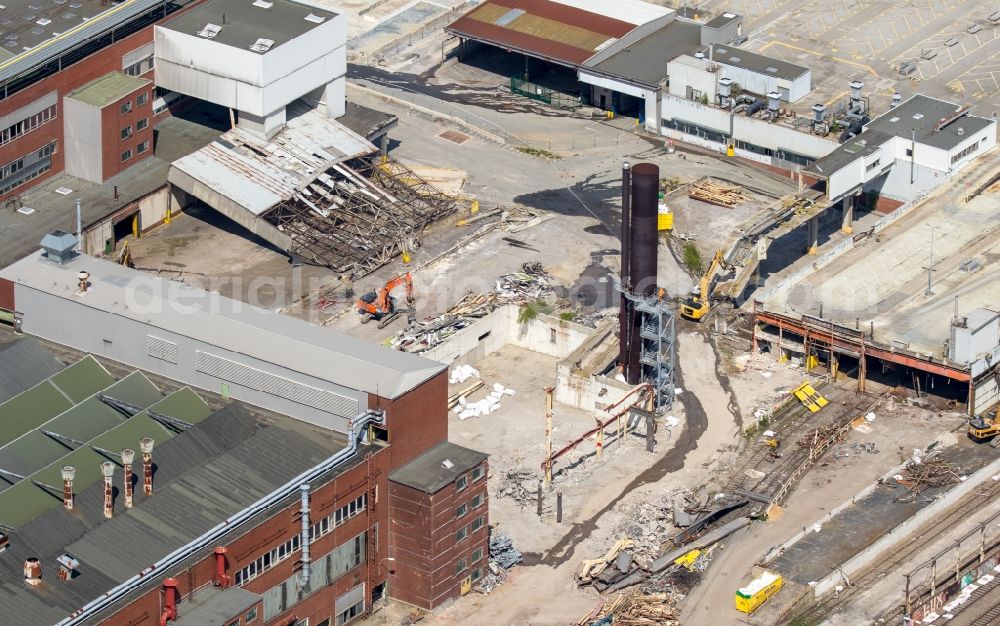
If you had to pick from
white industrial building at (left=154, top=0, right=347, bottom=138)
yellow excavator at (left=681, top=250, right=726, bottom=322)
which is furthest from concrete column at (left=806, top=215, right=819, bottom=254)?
white industrial building at (left=154, top=0, right=347, bottom=138)

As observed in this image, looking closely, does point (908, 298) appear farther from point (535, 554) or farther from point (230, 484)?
point (230, 484)

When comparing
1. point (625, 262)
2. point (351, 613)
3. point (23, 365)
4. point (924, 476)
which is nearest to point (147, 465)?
point (23, 365)

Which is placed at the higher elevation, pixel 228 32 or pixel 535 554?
pixel 228 32

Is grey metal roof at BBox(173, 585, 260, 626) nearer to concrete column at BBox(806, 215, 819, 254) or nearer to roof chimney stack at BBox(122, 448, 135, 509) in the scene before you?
roof chimney stack at BBox(122, 448, 135, 509)

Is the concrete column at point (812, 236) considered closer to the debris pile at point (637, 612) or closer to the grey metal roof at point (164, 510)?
the debris pile at point (637, 612)

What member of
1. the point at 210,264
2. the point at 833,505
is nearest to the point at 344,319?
the point at 210,264

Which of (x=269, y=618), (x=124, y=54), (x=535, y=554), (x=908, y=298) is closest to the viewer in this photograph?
(x=269, y=618)

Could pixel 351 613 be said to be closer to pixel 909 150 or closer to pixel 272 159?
pixel 272 159
